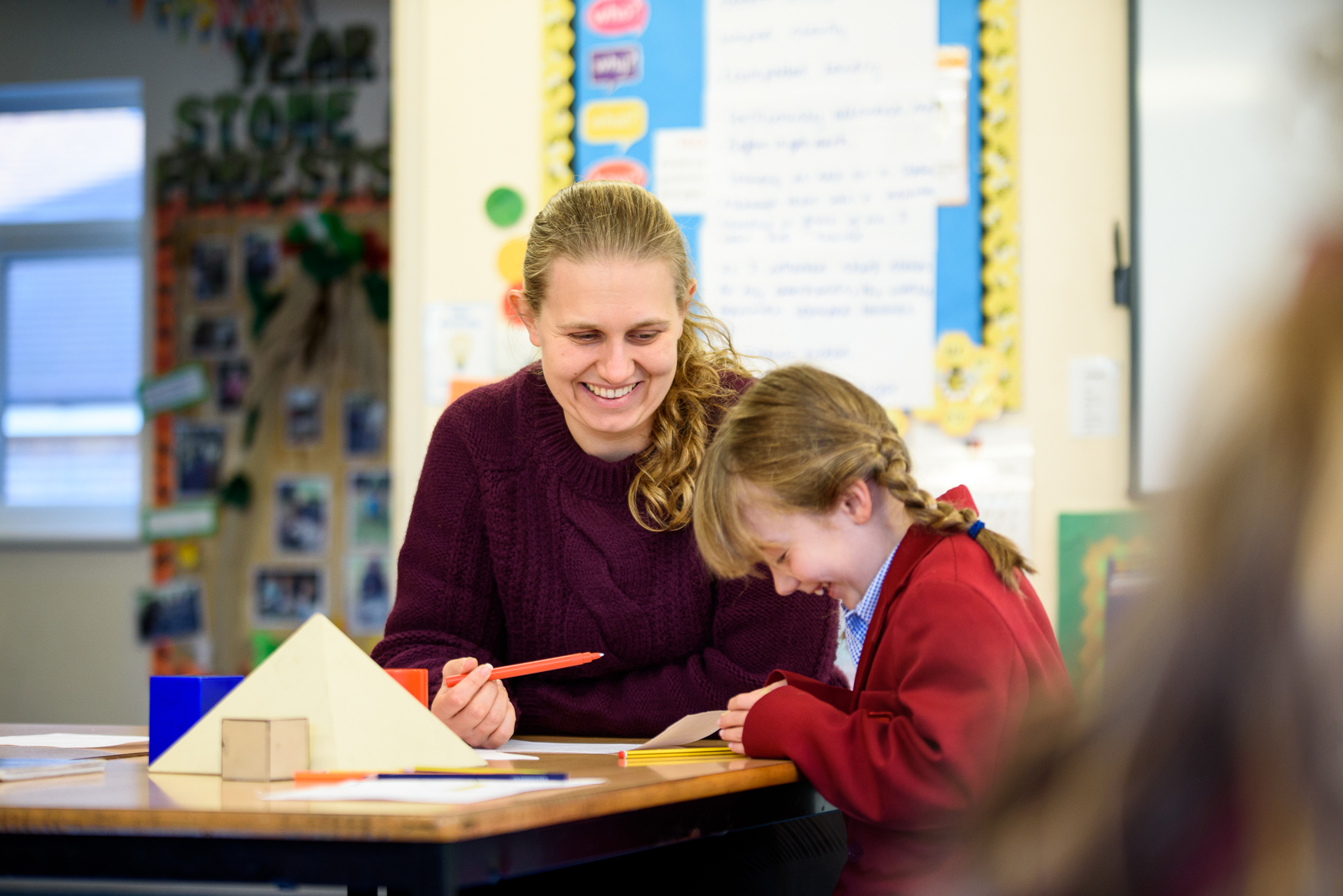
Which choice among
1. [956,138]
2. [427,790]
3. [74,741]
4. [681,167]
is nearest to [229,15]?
[681,167]

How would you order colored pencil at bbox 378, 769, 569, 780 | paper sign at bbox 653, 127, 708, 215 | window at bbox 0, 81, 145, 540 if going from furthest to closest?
1. window at bbox 0, 81, 145, 540
2. paper sign at bbox 653, 127, 708, 215
3. colored pencil at bbox 378, 769, 569, 780

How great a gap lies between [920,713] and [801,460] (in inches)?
11.4

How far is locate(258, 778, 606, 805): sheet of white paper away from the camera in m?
0.90

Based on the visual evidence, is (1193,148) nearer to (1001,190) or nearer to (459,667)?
(1001,190)

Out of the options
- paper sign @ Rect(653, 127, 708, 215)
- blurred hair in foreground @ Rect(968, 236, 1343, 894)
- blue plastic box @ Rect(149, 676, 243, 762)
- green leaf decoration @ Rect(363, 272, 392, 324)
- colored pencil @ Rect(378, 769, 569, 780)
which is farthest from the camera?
green leaf decoration @ Rect(363, 272, 392, 324)

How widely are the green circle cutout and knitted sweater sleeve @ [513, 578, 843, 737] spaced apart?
1104mm

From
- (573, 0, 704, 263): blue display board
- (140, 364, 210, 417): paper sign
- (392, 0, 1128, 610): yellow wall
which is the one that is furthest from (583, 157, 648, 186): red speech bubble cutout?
(140, 364, 210, 417): paper sign

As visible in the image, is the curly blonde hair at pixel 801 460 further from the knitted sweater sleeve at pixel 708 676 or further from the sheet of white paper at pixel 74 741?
the sheet of white paper at pixel 74 741

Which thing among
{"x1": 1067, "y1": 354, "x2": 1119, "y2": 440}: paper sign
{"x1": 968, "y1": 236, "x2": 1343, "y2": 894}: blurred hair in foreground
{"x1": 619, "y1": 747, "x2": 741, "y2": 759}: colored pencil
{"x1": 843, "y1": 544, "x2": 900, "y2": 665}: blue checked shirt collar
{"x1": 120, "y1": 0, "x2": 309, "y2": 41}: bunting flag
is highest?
{"x1": 120, "y1": 0, "x2": 309, "y2": 41}: bunting flag

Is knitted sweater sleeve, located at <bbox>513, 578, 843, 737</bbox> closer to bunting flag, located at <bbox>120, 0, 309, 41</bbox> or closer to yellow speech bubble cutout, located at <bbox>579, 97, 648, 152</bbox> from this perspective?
yellow speech bubble cutout, located at <bbox>579, 97, 648, 152</bbox>

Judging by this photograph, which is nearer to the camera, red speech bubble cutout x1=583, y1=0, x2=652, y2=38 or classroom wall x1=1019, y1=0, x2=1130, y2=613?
classroom wall x1=1019, y1=0, x2=1130, y2=613

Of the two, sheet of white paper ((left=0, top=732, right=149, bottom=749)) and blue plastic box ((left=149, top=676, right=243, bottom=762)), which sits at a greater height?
blue plastic box ((left=149, top=676, right=243, bottom=762))

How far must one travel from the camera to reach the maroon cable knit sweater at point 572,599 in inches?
58.6

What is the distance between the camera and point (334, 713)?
105 cm
